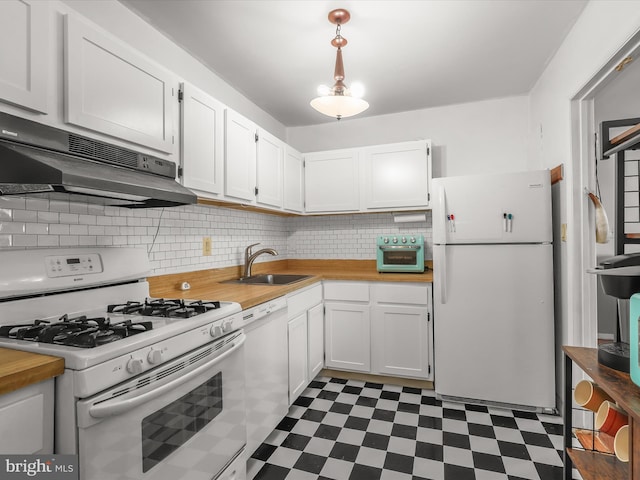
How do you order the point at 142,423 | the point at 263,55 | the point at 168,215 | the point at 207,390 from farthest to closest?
the point at 263,55 → the point at 168,215 → the point at 207,390 → the point at 142,423

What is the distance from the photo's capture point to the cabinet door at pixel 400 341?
2.69 meters

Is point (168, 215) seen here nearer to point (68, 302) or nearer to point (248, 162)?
point (248, 162)

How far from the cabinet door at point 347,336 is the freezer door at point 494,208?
0.91 meters

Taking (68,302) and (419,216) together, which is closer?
(68,302)

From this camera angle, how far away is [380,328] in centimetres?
279

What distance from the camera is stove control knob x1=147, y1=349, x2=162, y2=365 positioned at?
1110 mm

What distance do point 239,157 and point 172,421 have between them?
1619 millimetres

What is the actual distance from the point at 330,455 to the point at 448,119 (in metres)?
2.96

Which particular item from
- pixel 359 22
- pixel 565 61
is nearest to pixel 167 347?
pixel 359 22

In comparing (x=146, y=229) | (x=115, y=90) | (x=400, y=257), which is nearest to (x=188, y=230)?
(x=146, y=229)

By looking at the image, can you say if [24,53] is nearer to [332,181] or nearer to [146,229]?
[146,229]

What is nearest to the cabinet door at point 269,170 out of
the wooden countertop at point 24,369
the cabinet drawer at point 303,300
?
the cabinet drawer at point 303,300

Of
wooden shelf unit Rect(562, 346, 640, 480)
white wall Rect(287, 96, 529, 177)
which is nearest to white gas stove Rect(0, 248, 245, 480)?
wooden shelf unit Rect(562, 346, 640, 480)

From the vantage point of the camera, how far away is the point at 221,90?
8.63 feet
